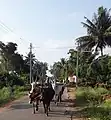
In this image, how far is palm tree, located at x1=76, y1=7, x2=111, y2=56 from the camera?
5216 centimetres

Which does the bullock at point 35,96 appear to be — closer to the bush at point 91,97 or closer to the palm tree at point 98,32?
the bush at point 91,97

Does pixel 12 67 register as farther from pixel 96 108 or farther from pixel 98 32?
pixel 96 108

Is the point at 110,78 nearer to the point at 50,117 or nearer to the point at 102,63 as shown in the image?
the point at 102,63

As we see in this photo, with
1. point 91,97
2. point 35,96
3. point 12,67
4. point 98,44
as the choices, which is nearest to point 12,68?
point 12,67

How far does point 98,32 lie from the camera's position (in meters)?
52.5

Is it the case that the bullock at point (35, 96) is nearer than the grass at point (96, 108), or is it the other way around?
the grass at point (96, 108)

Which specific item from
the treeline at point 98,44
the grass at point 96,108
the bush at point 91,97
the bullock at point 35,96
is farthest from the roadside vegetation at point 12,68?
the bullock at point 35,96

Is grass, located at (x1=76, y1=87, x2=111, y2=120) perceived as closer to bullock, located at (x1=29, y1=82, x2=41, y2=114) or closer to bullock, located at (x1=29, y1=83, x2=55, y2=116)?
bullock, located at (x1=29, y1=83, x2=55, y2=116)

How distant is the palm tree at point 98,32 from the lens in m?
52.2

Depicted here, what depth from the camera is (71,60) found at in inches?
2854

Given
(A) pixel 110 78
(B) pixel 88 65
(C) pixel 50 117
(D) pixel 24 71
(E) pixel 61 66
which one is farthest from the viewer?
(E) pixel 61 66

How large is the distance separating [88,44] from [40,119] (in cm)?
3996

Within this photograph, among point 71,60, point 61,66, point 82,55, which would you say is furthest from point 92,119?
point 61,66

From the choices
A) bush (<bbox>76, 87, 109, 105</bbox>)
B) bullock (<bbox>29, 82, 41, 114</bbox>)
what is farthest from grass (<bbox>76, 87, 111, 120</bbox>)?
bullock (<bbox>29, 82, 41, 114</bbox>)
